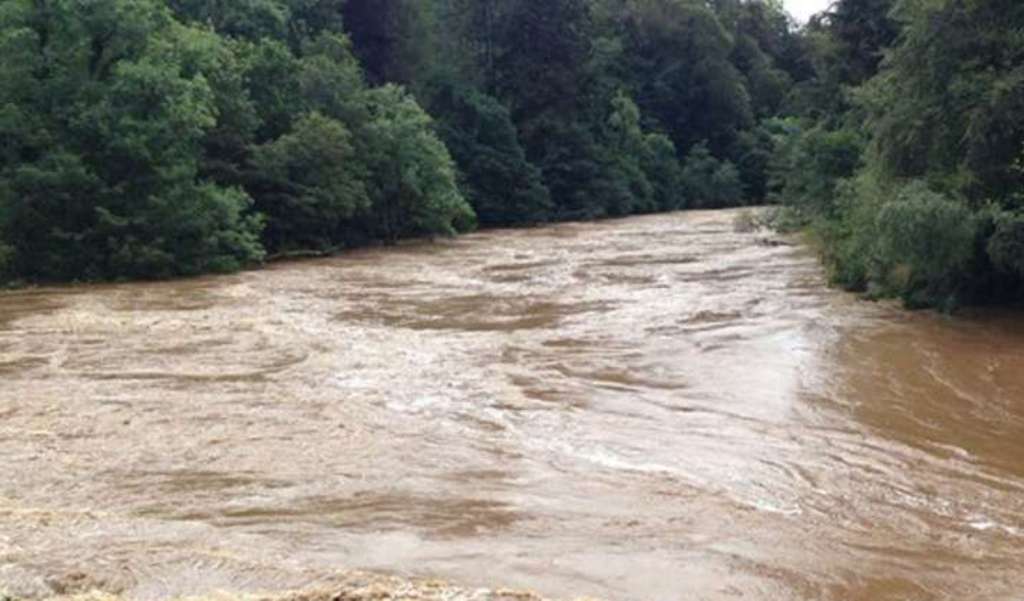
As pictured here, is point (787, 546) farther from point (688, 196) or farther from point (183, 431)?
point (688, 196)

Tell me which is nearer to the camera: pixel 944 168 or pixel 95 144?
pixel 944 168

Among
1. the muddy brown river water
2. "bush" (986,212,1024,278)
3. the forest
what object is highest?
the forest

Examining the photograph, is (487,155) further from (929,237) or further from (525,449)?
(525,449)

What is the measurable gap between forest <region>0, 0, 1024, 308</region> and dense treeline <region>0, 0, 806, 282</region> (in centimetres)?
8

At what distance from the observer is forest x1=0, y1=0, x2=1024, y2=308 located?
61.2 feet

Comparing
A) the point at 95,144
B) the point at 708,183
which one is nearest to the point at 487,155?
the point at 708,183

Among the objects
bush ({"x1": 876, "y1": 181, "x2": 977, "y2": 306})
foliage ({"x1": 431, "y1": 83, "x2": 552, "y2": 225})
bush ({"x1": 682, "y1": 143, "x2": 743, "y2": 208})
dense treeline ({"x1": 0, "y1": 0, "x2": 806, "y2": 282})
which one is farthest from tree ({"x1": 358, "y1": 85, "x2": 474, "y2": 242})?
bush ({"x1": 682, "y1": 143, "x2": 743, "y2": 208})

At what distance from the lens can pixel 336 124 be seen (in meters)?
33.9

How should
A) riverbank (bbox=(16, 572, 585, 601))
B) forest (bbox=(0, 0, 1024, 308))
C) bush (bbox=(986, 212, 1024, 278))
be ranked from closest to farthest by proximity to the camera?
riverbank (bbox=(16, 572, 585, 601)) → bush (bbox=(986, 212, 1024, 278)) → forest (bbox=(0, 0, 1024, 308))

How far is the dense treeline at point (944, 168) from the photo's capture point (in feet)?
56.3

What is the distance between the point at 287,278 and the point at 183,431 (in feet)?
53.3

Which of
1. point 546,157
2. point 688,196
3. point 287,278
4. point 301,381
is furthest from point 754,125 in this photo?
point 301,381

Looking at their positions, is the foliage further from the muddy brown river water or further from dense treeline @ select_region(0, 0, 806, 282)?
the muddy brown river water

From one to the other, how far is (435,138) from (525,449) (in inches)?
1243
